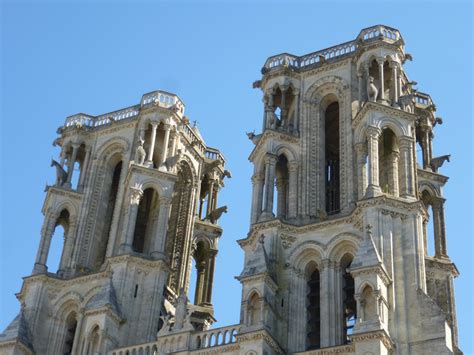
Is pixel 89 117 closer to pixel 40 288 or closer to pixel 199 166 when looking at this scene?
pixel 199 166

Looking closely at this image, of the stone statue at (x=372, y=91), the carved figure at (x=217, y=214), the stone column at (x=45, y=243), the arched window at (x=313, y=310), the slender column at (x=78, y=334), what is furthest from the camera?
the carved figure at (x=217, y=214)

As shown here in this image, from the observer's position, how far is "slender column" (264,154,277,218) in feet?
129

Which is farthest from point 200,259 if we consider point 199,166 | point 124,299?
point 124,299

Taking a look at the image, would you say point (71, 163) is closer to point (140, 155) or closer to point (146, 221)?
point (140, 155)

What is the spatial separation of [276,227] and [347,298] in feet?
12.1

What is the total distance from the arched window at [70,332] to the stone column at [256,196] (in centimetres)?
854

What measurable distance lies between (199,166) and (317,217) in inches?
457

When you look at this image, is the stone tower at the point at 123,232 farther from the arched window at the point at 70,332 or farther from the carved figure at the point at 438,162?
the carved figure at the point at 438,162

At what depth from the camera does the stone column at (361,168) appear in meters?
38.1

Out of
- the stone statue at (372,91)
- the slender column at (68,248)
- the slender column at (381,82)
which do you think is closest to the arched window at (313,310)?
the stone statue at (372,91)

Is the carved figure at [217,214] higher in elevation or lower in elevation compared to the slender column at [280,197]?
higher

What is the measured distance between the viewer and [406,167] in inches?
1511

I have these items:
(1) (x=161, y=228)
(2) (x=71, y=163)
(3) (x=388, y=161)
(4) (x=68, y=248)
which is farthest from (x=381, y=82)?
(4) (x=68, y=248)

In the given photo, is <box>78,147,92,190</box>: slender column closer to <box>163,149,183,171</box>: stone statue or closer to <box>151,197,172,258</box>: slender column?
<box>163,149,183,171</box>: stone statue
